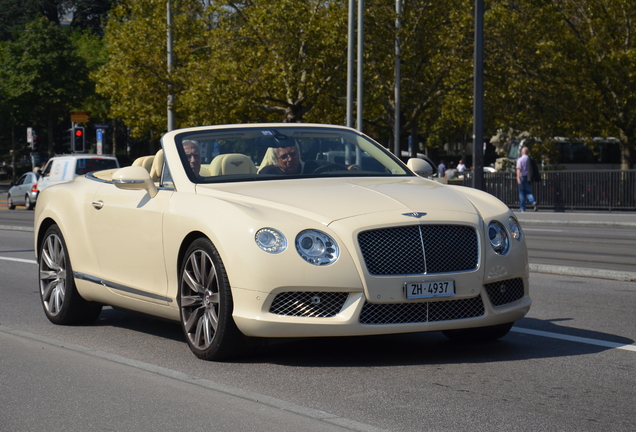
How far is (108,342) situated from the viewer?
7082 mm

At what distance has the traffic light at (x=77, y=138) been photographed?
39156mm

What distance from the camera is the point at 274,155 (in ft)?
23.1

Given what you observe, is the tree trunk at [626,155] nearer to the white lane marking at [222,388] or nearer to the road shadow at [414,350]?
the road shadow at [414,350]

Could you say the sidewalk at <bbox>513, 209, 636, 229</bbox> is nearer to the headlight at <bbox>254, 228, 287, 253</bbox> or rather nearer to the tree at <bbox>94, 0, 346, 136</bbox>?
the tree at <bbox>94, 0, 346, 136</bbox>

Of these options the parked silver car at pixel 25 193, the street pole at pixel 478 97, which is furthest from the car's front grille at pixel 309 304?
the parked silver car at pixel 25 193

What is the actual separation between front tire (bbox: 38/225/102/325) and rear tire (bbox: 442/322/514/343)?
2931 mm

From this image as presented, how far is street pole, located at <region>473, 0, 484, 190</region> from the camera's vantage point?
23.5 m

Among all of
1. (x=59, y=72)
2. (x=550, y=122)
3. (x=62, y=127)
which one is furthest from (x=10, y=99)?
(x=550, y=122)

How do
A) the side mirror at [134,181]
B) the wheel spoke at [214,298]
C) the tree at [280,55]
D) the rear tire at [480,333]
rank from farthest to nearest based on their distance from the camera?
the tree at [280,55], the side mirror at [134,181], the rear tire at [480,333], the wheel spoke at [214,298]

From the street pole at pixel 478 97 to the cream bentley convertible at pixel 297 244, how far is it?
16844 mm

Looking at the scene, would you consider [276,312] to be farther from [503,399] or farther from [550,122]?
[550,122]

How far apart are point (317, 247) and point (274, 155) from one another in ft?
4.93

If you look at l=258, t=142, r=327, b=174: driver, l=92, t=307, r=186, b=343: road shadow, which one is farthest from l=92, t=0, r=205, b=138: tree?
l=258, t=142, r=327, b=174: driver

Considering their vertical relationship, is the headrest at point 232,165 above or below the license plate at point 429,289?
above
